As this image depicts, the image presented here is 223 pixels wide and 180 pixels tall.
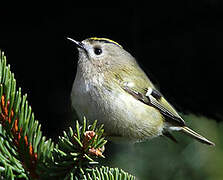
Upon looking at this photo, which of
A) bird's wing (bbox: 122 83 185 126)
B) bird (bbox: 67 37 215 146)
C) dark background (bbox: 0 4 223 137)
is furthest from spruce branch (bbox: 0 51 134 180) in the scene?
dark background (bbox: 0 4 223 137)

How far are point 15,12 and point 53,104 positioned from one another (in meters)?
0.54

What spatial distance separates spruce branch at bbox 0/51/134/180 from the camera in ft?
3.00

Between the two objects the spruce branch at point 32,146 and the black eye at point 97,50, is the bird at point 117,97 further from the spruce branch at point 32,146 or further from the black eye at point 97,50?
the spruce branch at point 32,146

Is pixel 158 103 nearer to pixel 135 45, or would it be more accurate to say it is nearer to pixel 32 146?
pixel 135 45

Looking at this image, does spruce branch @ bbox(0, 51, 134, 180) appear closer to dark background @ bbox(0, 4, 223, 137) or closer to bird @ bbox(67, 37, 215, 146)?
bird @ bbox(67, 37, 215, 146)

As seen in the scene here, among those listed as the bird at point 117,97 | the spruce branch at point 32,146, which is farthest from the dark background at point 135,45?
the spruce branch at point 32,146

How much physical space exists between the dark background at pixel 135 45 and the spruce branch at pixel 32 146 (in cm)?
108

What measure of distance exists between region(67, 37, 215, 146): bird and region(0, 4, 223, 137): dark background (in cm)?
20

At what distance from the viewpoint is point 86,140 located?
3.01 ft

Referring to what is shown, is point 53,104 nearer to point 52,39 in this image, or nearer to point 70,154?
point 52,39

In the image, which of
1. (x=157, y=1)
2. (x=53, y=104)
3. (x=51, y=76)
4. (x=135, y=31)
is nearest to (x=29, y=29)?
(x=51, y=76)

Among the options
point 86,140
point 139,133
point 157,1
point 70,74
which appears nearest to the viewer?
point 86,140

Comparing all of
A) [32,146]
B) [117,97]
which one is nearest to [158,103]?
[117,97]

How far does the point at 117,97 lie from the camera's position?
153 cm
